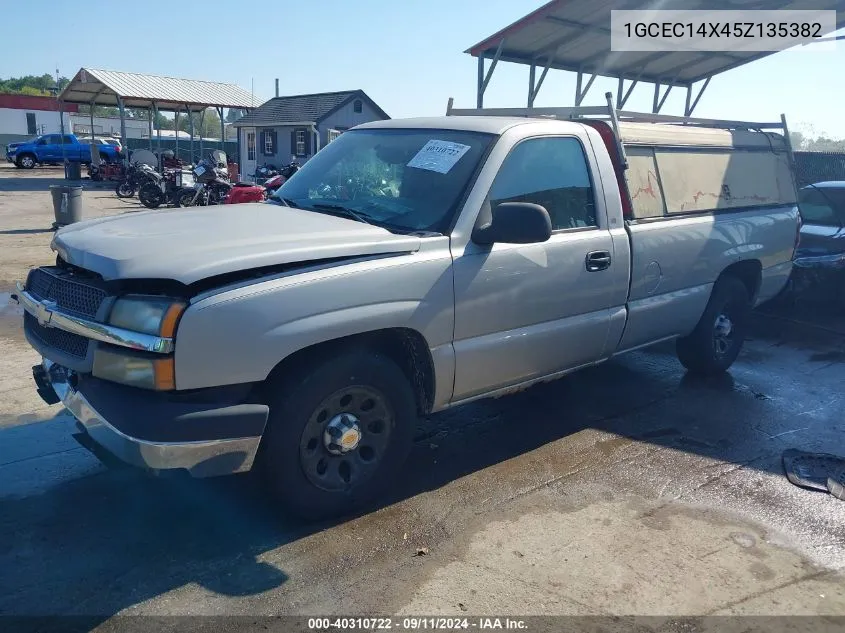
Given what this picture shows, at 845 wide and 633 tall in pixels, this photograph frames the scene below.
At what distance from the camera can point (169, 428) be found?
301cm

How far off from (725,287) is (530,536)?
10.9 ft

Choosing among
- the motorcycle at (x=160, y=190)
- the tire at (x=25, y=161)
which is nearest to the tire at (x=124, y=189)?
the motorcycle at (x=160, y=190)

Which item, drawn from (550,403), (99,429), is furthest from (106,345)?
(550,403)

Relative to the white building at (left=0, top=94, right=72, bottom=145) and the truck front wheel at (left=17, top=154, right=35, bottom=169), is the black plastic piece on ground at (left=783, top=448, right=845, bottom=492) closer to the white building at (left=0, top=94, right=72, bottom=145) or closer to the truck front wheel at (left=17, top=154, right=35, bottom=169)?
the truck front wheel at (left=17, top=154, right=35, bottom=169)

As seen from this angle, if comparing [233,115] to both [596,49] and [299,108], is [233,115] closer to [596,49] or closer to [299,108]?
[299,108]

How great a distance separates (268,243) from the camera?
3.38 meters

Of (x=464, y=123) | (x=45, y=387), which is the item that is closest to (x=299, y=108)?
(x=464, y=123)

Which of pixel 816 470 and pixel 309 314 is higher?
pixel 309 314

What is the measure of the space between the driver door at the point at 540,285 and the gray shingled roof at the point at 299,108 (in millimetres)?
28885

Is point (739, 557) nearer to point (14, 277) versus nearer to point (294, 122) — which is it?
point (14, 277)

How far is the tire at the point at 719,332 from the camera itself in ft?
19.7

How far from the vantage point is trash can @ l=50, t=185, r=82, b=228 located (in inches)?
528

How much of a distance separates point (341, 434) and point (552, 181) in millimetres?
2072

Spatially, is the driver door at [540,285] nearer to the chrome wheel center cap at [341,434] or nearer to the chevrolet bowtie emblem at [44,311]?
the chrome wheel center cap at [341,434]
